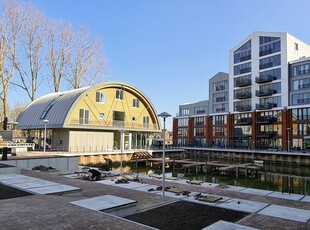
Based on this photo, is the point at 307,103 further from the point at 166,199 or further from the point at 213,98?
the point at 166,199

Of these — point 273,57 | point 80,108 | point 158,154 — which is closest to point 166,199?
point 80,108

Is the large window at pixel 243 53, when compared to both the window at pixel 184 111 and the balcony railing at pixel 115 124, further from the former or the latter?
the balcony railing at pixel 115 124

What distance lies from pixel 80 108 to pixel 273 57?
34.3 metres

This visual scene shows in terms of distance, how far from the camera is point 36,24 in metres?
38.9

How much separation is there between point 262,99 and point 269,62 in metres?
6.65

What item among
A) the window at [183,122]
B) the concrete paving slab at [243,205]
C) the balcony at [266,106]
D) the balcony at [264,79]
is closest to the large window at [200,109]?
the window at [183,122]

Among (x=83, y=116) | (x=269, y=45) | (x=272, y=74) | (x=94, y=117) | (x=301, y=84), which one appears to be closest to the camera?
(x=83, y=116)

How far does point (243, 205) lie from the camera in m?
10.7

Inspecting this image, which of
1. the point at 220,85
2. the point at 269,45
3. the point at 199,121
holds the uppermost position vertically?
the point at 269,45

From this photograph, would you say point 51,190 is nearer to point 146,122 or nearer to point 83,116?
point 83,116

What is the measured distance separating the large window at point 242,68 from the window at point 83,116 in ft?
106

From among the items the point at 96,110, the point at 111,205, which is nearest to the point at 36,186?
the point at 111,205

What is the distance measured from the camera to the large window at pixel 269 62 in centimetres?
4841

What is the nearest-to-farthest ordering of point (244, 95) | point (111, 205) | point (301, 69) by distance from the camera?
point (111, 205)
point (301, 69)
point (244, 95)
